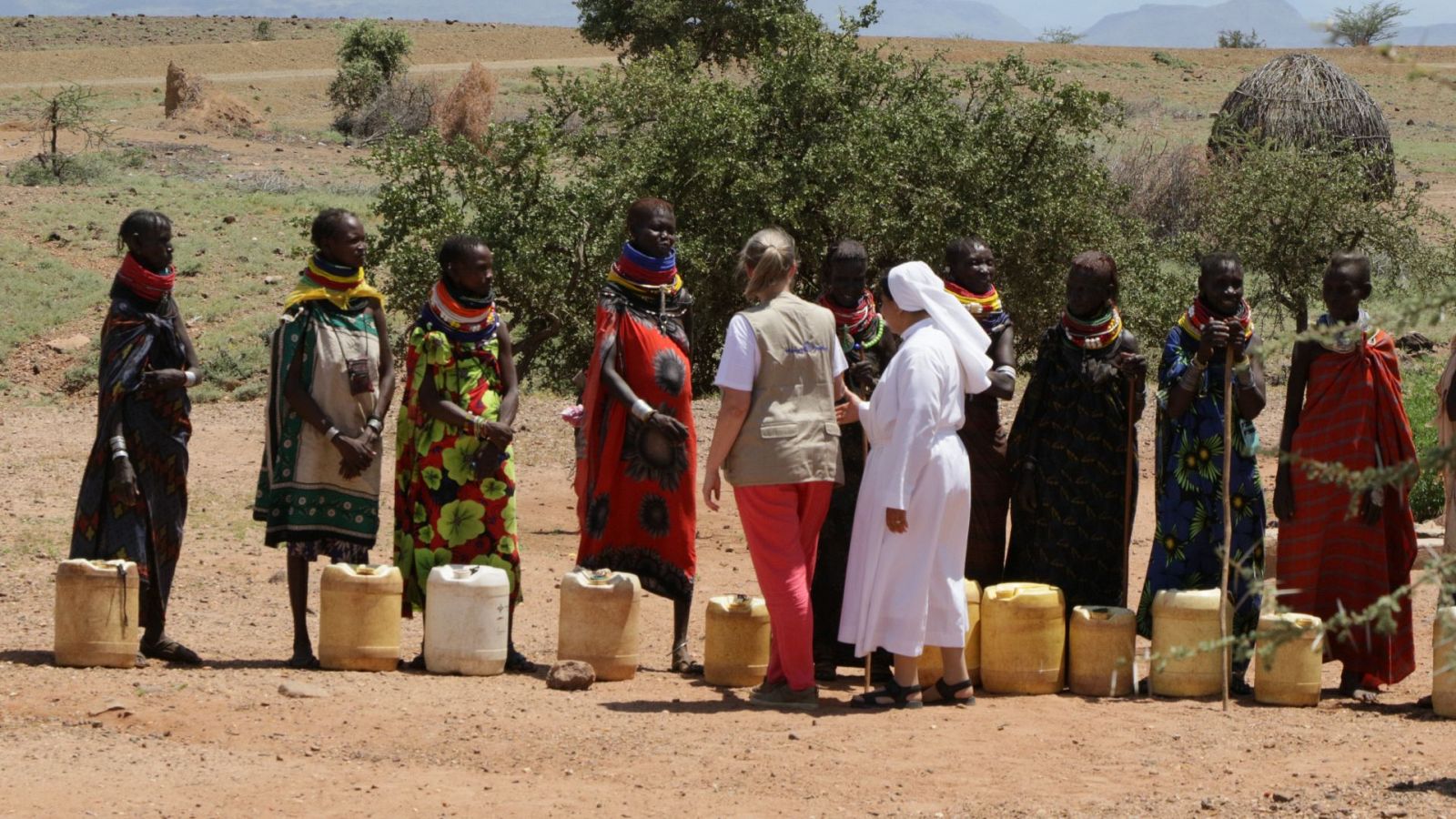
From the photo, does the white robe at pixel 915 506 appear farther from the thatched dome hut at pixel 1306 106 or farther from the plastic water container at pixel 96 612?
the thatched dome hut at pixel 1306 106

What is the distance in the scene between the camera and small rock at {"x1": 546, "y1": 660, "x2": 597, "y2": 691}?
22.3 ft

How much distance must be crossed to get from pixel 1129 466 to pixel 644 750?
8.00 ft

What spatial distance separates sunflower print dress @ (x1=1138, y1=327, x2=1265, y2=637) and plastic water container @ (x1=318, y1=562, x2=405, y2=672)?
3.19 meters

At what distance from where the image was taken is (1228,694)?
22.4 feet

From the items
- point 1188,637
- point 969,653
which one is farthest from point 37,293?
point 1188,637

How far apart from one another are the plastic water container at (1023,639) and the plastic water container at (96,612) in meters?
3.44

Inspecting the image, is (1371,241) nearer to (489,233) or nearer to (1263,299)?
(1263,299)

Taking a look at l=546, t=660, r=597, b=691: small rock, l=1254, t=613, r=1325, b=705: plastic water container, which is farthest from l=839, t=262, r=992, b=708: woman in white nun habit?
l=1254, t=613, r=1325, b=705: plastic water container

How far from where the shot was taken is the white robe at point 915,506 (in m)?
6.28

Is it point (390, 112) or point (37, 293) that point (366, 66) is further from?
point (37, 293)

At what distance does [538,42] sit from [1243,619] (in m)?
65.5

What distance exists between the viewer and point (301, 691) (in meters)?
6.49

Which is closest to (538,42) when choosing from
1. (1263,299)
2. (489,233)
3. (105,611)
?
(1263,299)

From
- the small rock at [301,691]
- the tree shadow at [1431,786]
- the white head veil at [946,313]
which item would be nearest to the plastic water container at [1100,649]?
the white head veil at [946,313]
